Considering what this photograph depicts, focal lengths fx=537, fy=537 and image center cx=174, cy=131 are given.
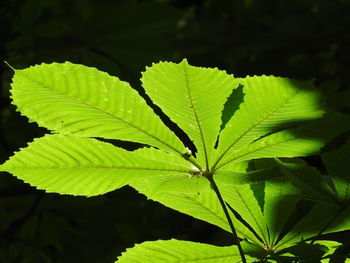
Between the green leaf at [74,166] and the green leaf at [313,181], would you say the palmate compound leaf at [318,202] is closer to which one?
the green leaf at [313,181]

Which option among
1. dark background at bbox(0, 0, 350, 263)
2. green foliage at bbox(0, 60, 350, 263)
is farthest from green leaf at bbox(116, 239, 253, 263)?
dark background at bbox(0, 0, 350, 263)

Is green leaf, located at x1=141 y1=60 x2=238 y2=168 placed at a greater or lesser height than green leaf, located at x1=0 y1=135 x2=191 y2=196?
greater

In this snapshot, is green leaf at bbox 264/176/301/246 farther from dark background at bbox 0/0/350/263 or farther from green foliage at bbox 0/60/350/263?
dark background at bbox 0/0/350/263

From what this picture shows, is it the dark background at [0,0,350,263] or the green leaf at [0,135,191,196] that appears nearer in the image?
the green leaf at [0,135,191,196]

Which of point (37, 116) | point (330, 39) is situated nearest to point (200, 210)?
point (37, 116)

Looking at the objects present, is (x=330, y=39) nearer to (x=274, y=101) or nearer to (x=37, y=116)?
(x=274, y=101)

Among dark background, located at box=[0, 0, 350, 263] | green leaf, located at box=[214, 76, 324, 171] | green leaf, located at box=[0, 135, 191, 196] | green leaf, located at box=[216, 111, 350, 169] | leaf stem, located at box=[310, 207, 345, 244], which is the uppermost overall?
dark background, located at box=[0, 0, 350, 263]

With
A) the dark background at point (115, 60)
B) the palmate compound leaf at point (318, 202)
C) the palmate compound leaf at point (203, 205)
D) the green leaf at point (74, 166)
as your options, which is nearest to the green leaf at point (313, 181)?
the palmate compound leaf at point (318, 202)
